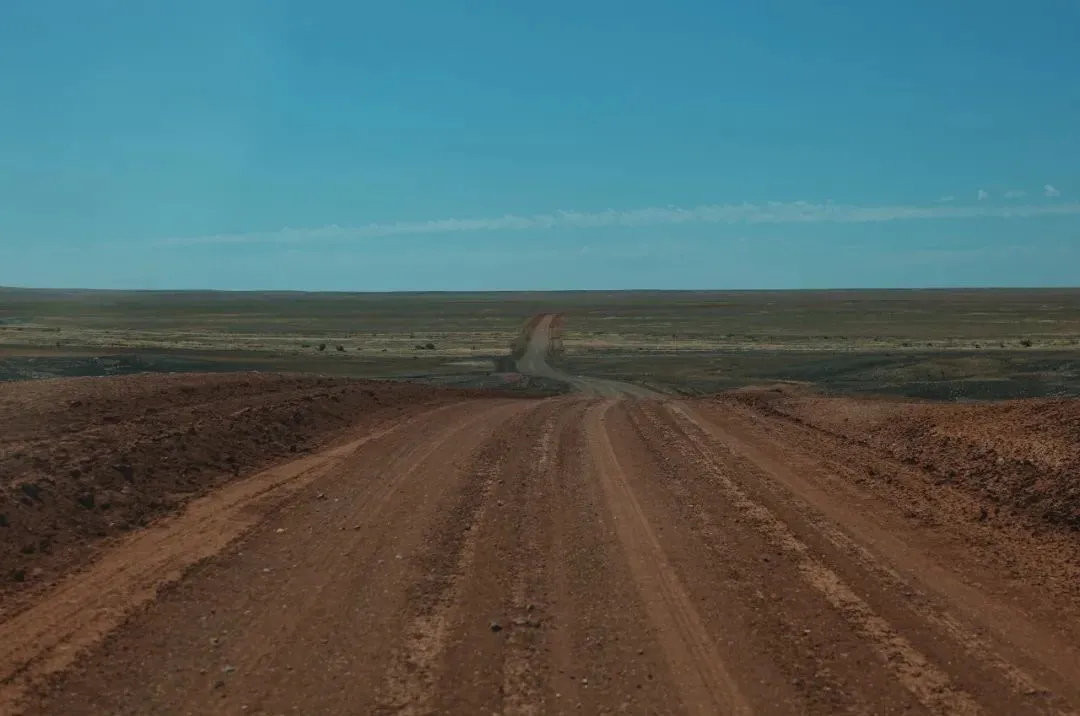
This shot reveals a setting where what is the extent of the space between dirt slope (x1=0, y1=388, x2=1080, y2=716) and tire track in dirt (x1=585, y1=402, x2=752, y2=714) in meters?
0.03

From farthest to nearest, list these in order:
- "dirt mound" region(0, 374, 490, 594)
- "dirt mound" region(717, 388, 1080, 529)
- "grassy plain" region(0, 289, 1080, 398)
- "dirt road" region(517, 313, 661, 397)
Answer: "grassy plain" region(0, 289, 1080, 398)
"dirt road" region(517, 313, 661, 397)
"dirt mound" region(717, 388, 1080, 529)
"dirt mound" region(0, 374, 490, 594)

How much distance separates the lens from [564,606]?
23.5ft

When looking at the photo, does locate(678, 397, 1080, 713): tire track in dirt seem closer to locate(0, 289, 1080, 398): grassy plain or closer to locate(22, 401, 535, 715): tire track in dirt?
locate(22, 401, 535, 715): tire track in dirt

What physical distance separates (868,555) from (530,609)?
337 cm

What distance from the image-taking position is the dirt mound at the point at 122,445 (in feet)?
28.8

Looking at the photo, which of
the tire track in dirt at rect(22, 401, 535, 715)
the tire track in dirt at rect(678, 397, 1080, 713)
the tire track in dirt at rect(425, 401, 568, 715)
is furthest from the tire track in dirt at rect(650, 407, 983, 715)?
the tire track in dirt at rect(22, 401, 535, 715)

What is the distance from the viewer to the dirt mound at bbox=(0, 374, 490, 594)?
878 centimetres

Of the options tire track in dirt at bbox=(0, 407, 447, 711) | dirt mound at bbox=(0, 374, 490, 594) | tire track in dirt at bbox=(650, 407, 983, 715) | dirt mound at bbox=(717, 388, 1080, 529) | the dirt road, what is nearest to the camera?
tire track in dirt at bbox=(650, 407, 983, 715)

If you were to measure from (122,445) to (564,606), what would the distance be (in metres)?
7.30

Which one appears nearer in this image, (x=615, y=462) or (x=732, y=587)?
(x=732, y=587)

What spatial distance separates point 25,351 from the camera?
52.5 meters

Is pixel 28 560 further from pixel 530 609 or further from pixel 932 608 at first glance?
pixel 932 608

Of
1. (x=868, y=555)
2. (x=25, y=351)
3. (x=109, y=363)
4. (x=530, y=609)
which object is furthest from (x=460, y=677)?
(x=25, y=351)

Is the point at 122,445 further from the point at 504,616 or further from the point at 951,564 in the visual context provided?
the point at 951,564
